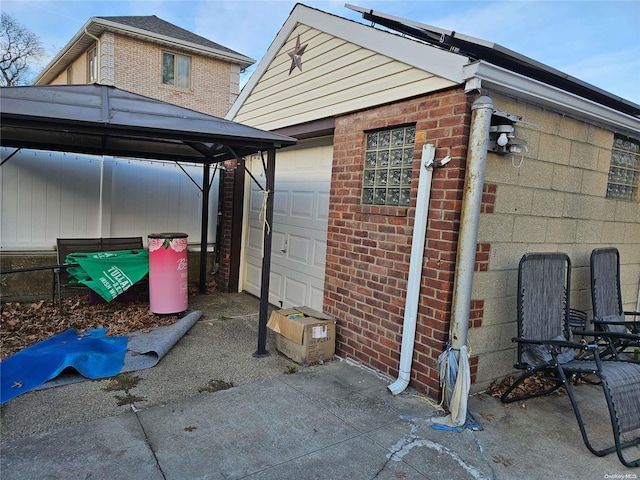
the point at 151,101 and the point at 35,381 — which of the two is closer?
the point at 35,381

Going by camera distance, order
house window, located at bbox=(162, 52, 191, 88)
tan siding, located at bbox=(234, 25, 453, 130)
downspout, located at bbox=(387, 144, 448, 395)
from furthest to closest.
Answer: house window, located at bbox=(162, 52, 191, 88) < tan siding, located at bbox=(234, 25, 453, 130) < downspout, located at bbox=(387, 144, 448, 395)

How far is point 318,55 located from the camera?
4.70m

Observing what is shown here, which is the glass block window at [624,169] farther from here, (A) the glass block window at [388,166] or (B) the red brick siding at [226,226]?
(B) the red brick siding at [226,226]

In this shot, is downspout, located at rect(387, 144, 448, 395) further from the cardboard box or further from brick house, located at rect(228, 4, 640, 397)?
the cardboard box

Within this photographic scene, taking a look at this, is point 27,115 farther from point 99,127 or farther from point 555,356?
point 555,356

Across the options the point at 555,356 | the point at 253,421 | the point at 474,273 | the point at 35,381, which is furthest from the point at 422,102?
the point at 35,381

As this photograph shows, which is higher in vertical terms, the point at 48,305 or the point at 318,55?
the point at 318,55

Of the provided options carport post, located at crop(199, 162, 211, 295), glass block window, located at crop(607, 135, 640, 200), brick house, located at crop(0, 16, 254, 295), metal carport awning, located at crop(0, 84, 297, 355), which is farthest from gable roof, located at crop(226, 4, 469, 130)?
glass block window, located at crop(607, 135, 640, 200)

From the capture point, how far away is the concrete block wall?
3369 millimetres

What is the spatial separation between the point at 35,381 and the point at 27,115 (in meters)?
2.08

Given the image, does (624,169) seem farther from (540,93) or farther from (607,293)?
(540,93)

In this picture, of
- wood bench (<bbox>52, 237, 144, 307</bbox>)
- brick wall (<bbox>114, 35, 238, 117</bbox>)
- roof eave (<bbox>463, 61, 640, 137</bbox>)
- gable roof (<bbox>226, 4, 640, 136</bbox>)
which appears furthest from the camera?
brick wall (<bbox>114, 35, 238, 117</bbox>)

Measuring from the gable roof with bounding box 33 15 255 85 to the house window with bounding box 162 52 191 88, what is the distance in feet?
1.42

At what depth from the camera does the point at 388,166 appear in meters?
3.89
